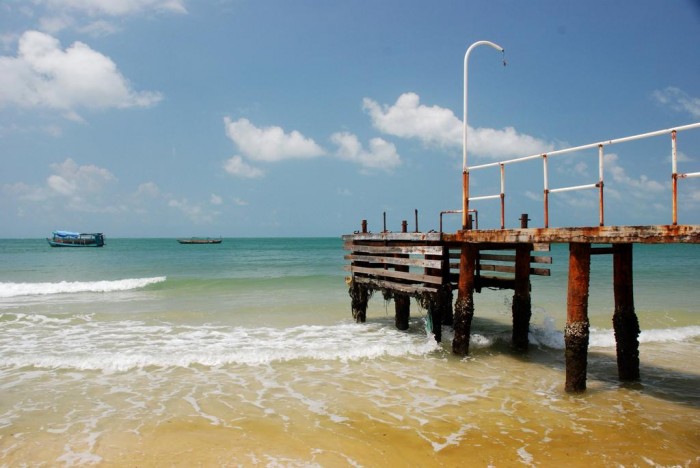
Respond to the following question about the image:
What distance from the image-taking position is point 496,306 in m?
20.1

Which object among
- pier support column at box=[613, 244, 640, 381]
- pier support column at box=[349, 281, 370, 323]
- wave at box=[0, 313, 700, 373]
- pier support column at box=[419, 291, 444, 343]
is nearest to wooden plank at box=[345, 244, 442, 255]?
pier support column at box=[419, 291, 444, 343]

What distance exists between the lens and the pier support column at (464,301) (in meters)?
11.1

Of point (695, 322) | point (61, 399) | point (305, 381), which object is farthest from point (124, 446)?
point (695, 322)

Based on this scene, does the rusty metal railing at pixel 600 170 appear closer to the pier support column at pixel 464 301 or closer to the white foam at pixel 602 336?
the pier support column at pixel 464 301

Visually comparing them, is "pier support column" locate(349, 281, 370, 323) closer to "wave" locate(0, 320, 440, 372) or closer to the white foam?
"wave" locate(0, 320, 440, 372)

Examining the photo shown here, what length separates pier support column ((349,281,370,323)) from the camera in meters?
15.4

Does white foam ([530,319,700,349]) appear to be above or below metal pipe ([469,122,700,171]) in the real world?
below

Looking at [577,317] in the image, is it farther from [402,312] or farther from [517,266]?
[402,312]

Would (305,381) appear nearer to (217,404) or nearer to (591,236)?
(217,404)

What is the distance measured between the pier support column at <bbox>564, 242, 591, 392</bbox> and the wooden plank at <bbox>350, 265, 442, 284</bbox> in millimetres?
3457

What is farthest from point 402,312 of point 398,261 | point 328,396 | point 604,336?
point 328,396

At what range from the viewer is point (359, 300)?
15.9 m

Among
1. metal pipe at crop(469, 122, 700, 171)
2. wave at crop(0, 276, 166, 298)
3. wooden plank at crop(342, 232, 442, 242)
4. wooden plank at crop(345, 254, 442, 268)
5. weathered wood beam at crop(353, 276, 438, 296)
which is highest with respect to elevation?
metal pipe at crop(469, 122, 700, 171)

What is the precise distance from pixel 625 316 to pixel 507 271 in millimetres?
3332
